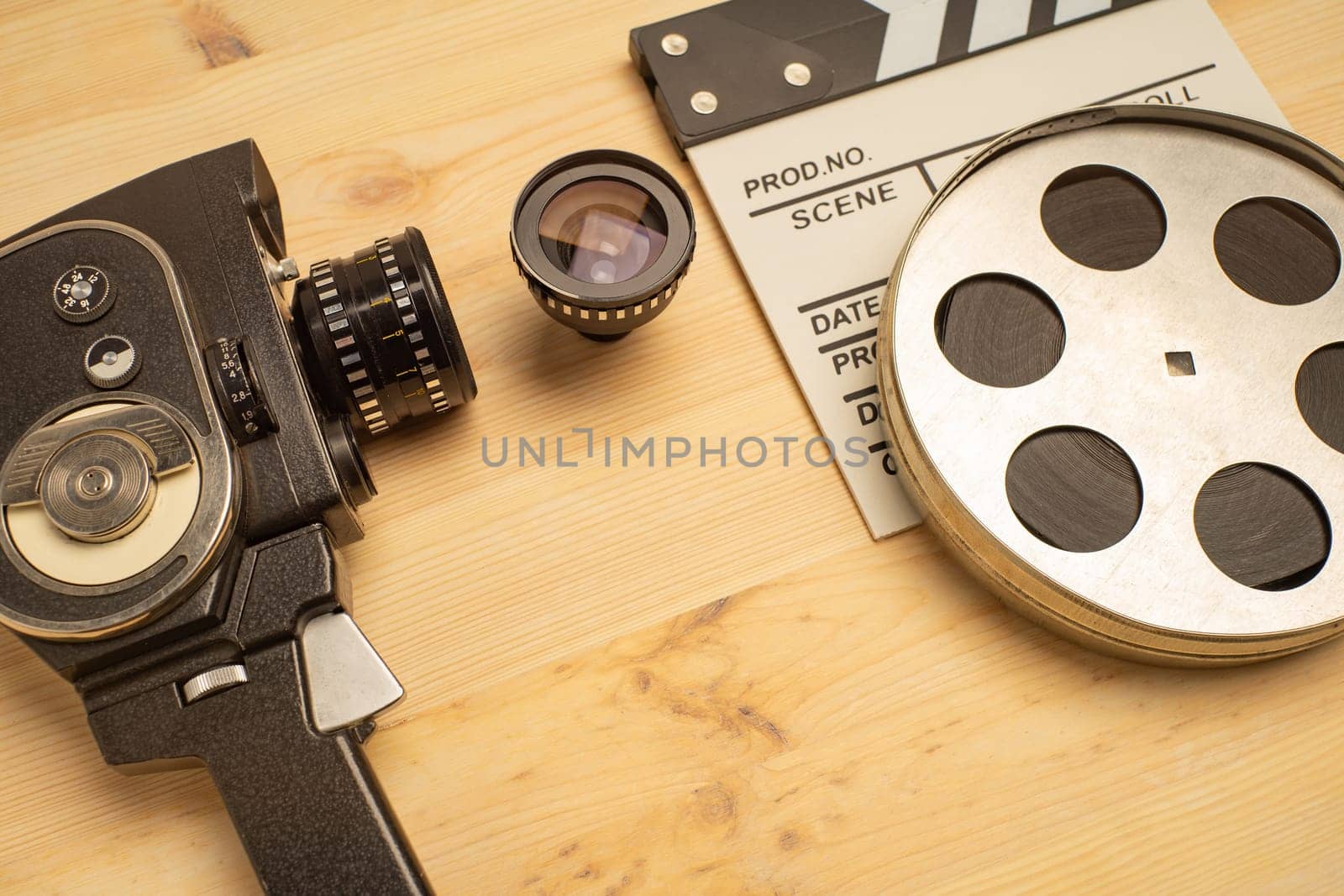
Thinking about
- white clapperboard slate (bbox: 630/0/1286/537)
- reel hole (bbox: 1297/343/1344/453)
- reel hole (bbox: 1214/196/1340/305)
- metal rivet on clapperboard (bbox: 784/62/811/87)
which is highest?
metal rivet on clapperboard (bbox: 784/62/811/87)

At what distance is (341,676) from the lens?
51 centimetres

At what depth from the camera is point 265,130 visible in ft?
2.27

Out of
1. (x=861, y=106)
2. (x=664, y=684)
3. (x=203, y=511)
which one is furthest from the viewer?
(x=861, y=106)

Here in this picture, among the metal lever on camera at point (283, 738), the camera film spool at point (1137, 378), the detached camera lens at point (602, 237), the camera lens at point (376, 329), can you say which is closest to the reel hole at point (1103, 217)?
the camera film spool at point (1137, 378)

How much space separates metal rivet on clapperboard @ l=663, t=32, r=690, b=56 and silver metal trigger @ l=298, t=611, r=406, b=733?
0.45m

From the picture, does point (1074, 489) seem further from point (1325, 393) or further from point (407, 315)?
point (407, 315)

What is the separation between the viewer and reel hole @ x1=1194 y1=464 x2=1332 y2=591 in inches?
22.4

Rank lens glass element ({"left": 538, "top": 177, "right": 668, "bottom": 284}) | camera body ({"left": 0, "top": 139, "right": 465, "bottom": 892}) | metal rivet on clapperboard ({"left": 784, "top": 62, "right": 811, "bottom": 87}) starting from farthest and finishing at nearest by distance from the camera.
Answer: metal rivet on clapperboard ({"left": 784, "top": 62, "right": 811, "bottom": 87}), lens glass element ({"left": 538, "top": 177, "right": 668, "bottom": 284}), camera body ({"left": 0, "top": 139, "right": 465, "bottom": 892})

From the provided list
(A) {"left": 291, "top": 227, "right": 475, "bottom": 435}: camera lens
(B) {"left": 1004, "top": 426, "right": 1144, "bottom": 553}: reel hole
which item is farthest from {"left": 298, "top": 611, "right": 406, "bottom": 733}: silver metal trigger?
(B) {"left": 1004, "top": 426, "right": 1144, "bottom": 553}: reel hole

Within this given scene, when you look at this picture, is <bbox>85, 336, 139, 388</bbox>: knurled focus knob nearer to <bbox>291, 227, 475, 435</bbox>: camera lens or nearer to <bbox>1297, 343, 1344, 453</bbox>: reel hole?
<bbox>291, 227, 475, 435</bbox>: camera lens

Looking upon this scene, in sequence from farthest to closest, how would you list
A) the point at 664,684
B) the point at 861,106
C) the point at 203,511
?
the point at 861,106, the point at 664,684, the point at 203,511

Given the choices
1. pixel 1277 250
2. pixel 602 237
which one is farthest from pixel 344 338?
pixel 1277 250

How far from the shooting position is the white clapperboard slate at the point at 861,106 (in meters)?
0.65

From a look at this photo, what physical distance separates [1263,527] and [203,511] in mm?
592
